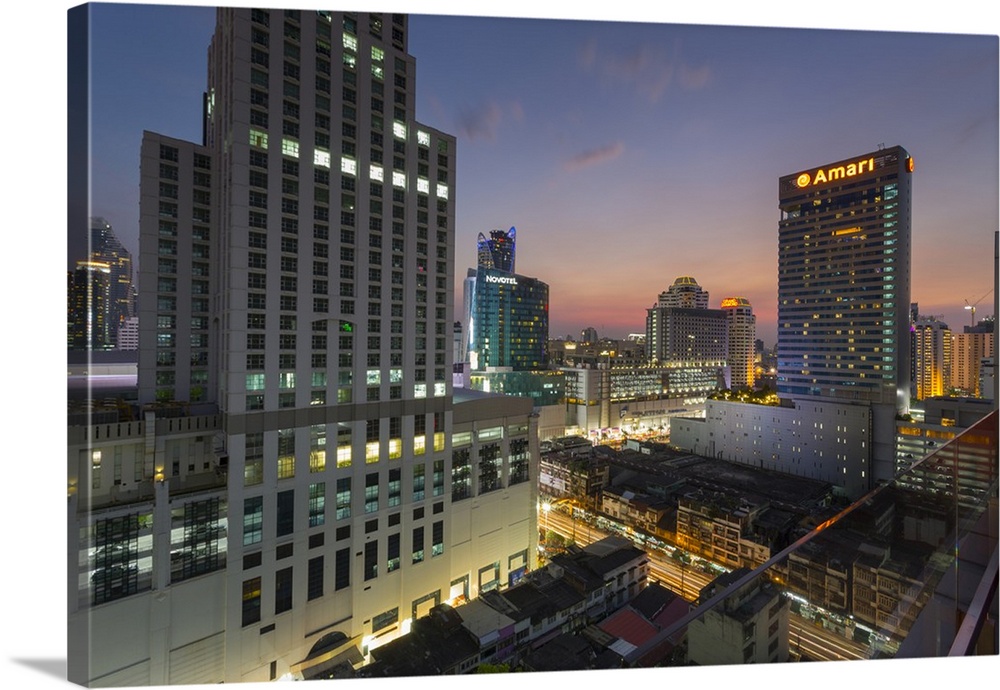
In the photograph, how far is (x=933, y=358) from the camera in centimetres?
2341

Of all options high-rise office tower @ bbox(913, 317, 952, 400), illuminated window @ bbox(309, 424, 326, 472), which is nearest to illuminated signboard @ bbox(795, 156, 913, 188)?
high-rise office tower @ bbox(913, 317, 952, 400)

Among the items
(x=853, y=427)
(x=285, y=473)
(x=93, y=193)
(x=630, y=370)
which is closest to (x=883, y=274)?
(x=853, y=427)

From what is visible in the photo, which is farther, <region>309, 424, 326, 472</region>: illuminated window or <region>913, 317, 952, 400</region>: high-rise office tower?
<region>913, 317, 952, 400</region>: high-rise office tower

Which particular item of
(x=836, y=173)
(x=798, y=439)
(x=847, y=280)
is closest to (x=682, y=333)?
(x=847, y=280)

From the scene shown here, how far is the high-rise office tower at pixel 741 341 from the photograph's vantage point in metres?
39.7

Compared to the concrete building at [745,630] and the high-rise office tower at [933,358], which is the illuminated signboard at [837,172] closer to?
the high-rise office tower at [933,358]

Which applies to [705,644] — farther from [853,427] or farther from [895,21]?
[853,427]

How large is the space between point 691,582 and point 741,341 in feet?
117

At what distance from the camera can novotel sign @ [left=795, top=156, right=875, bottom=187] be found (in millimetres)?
18547

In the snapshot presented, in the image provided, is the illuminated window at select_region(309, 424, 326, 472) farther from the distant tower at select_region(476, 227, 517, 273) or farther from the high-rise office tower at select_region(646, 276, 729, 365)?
the high-rise office tower at select_region(646, 276, 729, 365)

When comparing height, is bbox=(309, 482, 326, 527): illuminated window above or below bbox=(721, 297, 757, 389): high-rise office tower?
below

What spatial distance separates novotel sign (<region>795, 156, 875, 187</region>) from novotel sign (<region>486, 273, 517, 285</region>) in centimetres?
1750

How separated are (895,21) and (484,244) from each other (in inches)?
1285

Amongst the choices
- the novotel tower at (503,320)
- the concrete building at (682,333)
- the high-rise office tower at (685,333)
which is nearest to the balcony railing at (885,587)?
the novotel tower at (503,320)
